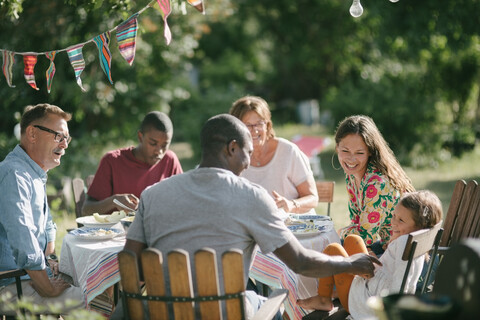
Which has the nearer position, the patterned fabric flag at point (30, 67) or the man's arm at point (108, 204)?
the man's arm at point (108, 204)

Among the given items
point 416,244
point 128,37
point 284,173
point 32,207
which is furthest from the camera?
point 284,173

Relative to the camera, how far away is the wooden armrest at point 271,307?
9.16ft

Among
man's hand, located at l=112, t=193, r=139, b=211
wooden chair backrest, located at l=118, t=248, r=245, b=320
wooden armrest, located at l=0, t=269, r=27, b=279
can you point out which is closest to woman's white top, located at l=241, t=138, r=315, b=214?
man's hand, located at l=112, t=193, r=139, b=211

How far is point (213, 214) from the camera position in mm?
2689

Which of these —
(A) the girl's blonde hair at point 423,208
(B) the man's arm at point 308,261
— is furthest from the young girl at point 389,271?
(B) the man's arm at point 308,261

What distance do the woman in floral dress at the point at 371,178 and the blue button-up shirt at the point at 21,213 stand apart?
7.18ft

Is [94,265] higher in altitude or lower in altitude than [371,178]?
lower

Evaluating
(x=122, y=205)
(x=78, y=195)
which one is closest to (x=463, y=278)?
(x=122, y=205)

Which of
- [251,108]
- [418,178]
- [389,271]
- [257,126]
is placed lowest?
[418,178]

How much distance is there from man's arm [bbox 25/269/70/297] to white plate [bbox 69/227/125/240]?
0.32m

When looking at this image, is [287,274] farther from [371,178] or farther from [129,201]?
[129,201]

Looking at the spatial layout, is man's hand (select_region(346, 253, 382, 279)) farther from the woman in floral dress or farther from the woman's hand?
the woman's hand

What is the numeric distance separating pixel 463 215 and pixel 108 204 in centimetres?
272

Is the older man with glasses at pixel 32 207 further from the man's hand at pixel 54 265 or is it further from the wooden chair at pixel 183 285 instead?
the wooden chair at pixel 183 285
